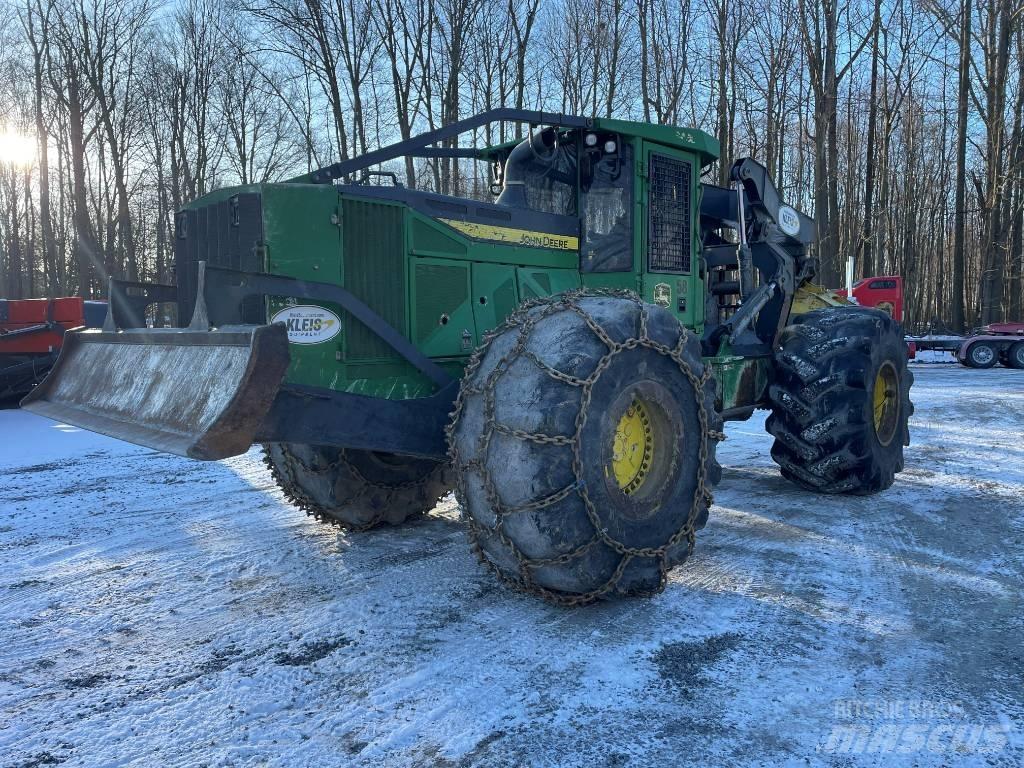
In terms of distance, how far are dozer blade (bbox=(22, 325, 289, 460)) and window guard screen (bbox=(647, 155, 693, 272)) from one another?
2.79 metres

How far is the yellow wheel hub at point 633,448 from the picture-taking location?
3695 mm

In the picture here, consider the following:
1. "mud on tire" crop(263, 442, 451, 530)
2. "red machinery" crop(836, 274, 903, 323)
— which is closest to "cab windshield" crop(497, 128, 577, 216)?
"mud on tire" crop(263, 442, 451, 530)

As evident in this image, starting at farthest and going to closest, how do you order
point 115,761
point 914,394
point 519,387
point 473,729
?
point 914,394 → point 519,387 → point 473,729 → point 115,761

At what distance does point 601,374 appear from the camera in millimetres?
3389

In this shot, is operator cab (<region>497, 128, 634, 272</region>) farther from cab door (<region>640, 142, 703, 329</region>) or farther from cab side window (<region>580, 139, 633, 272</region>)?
cab door (<region>640, 142, 703, 329</region>)

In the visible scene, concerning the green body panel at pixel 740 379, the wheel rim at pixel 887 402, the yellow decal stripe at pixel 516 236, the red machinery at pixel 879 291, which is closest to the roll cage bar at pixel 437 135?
the yellow decal stripe at pixel 516 236

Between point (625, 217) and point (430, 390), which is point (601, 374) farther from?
point (625, 217)

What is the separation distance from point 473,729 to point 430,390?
1953 mm

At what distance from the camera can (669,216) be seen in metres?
Answer: 5.17

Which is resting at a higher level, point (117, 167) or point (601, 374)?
point (117, 167)

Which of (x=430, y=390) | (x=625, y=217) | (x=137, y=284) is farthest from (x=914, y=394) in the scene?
(x=137, y=284)

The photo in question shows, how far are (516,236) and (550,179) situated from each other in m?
0.64

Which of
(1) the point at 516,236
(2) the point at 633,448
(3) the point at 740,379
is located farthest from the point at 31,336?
(2) the point at 633,448

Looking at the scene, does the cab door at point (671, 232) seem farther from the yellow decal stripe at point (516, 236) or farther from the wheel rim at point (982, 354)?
the wheel rim at point (982, 354)
